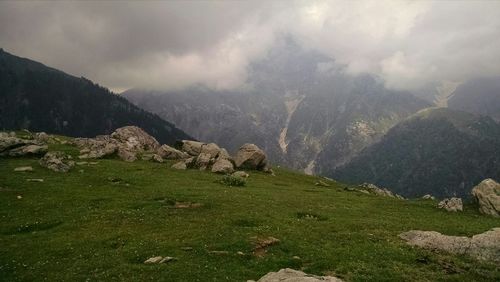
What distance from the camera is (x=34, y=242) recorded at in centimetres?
3347

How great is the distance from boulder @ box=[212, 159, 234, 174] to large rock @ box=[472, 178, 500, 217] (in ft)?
123

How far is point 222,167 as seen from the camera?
254ft

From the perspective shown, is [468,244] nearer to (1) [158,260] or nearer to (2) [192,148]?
(1) [158,260]

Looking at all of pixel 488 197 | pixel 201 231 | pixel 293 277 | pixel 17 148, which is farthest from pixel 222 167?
pixel 293 277

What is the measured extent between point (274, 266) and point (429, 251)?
11.1m

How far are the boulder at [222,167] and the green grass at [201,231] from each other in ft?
51.4

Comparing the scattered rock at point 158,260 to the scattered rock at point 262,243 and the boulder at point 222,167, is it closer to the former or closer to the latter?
→ the scattered rock at point 262,243

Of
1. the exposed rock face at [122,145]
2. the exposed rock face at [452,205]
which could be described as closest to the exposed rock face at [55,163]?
the exposed rock face at [122,145]

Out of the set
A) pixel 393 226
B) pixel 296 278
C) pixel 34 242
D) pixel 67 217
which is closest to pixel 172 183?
pixel 67 217

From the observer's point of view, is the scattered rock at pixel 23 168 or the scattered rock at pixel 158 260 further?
the scattered rock at pixel 23 168

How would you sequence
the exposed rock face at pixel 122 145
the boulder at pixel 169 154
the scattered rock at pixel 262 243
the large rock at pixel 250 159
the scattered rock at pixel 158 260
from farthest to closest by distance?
the boulder at pixel 169 154, the large rock at pixel 250 159, the exposed rock face at pixel 122 145, the scattered rock at pixel 262 243, the scattered rock at pixel 158 260

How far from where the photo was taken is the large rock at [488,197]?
56.5 meters

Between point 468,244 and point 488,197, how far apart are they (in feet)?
107

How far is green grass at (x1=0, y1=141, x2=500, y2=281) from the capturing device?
26625mm
